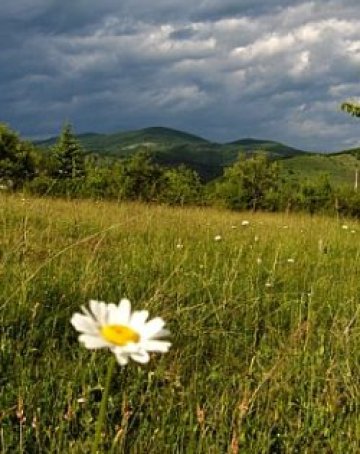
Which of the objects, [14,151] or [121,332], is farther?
[14,151]

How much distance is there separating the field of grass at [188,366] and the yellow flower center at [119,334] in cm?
105

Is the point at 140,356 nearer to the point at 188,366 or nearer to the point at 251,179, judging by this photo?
the point at 188,366

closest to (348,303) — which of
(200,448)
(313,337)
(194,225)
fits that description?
(313,337)

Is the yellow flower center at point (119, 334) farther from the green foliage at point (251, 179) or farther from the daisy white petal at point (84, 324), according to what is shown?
the green foliage at point (251, 179)

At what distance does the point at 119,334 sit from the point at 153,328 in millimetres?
62

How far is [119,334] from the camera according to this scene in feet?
3.22

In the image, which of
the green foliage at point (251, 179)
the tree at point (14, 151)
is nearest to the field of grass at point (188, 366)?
the tree at point (14, 151)

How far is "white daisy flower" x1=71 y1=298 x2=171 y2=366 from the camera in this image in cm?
90

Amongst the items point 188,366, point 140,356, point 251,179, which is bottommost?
point 188,366

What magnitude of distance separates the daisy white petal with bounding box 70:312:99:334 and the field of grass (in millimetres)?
1125

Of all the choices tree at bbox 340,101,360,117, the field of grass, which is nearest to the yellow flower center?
the field of grass

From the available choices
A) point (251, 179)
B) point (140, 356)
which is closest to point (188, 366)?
point (140, 356)

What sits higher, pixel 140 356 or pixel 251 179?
pixel 140 356

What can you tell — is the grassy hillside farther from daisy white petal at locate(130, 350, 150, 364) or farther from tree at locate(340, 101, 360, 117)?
daisy white petal at locate(130, 350, 150, 364)
